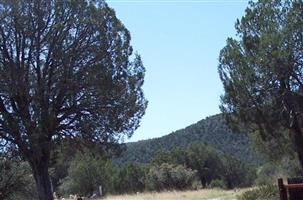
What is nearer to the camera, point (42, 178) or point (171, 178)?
point (42, 178)

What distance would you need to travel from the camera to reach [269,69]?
3012 cm

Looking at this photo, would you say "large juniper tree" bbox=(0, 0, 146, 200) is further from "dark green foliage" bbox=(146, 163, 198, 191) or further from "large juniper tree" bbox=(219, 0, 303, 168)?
"dark green foliage" bbox=(146, 163, 198, 191)

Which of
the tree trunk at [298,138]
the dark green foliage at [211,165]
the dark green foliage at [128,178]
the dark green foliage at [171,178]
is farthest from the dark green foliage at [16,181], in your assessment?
the dark green foliage at [211,165]

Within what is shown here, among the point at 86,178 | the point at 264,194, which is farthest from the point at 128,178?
the point at 264,194

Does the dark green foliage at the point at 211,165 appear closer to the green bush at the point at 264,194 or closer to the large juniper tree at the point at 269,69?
the large juniper tree at the point at 269,69

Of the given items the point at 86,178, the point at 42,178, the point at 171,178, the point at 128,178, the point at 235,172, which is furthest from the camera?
the point at 235,172

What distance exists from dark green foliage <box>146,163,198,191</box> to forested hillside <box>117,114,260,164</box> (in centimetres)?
3474

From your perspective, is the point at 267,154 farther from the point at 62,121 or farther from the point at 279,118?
the point at 62,121

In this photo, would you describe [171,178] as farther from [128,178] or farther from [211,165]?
[211,165]

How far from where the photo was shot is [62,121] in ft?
90.1

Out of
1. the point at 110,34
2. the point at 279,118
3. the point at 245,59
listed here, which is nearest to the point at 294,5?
the point at 245,59

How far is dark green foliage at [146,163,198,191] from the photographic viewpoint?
5872 centimetres

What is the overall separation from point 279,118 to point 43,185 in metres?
13.0

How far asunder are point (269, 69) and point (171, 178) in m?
32.4
